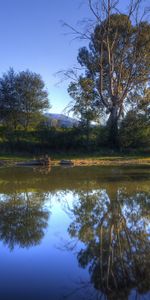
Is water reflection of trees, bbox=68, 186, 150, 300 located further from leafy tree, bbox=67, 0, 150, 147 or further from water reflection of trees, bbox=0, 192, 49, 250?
leafy tree, bbox=67, 0, 150, 147

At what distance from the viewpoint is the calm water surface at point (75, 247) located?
4.05m

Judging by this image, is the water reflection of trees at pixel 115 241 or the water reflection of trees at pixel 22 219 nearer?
the water reflection of trees at pixel 115 241

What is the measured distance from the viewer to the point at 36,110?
39281 mm

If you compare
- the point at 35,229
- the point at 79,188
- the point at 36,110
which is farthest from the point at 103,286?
the point at 36,110

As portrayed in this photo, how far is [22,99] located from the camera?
1523 inches

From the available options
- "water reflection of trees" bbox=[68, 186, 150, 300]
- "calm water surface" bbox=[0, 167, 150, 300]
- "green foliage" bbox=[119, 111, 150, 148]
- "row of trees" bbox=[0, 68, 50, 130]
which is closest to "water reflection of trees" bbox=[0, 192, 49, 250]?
"calm water surface" bbox=[0, 167, 150, 300]

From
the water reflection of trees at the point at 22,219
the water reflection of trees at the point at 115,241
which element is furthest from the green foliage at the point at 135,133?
the water reflection of trees at the point at 115,241

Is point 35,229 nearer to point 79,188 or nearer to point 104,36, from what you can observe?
point 79,188

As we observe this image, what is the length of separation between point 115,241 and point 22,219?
7.80 feet

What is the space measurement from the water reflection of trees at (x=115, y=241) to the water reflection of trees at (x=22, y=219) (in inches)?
26.0

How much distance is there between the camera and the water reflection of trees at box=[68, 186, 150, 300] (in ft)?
13.8

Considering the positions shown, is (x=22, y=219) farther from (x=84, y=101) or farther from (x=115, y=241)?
(x=84, y=101)

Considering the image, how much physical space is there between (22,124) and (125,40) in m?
13.5

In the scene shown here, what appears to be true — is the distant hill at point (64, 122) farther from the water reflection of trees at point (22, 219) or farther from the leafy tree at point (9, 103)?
the water reflection of trees at point (22, 219)
